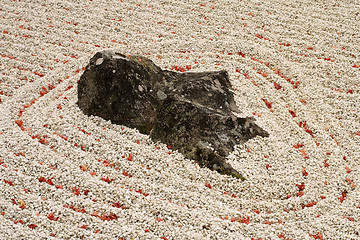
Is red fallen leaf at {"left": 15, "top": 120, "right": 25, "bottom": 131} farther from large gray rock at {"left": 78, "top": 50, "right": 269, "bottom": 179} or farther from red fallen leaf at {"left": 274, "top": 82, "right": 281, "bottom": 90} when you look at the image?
red fallen leaf at {"left": 274, "top": 82, "right": 281, "bottom": 90}

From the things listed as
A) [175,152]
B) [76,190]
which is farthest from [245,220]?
[76,190]

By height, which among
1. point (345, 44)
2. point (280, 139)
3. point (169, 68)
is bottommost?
point (280, 139)

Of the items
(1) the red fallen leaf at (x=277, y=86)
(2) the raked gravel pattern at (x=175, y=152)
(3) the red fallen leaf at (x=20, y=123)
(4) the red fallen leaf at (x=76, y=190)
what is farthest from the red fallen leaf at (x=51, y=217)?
(1) the red fallen leaf at (x=277, y=86)

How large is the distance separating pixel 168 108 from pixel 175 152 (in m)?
1.58

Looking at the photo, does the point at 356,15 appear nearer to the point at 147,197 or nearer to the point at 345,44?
the point at 345,44

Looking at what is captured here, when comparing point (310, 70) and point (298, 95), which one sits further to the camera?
point (310, 70)

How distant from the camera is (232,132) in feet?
37.2

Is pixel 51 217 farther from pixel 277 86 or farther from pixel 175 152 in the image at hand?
pixel 277 86

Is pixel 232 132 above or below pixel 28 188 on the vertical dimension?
above

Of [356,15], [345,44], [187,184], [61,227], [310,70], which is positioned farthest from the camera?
[356,15]

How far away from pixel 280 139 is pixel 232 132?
71.4 inches

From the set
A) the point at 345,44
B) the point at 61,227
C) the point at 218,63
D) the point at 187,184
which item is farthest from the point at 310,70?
the point at 61,227

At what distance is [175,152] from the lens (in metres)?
10.9

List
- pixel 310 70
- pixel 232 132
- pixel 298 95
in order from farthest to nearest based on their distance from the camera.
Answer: pixel 310 70
pixel 298 95
pixel 232 132
